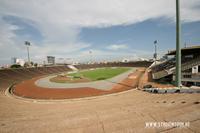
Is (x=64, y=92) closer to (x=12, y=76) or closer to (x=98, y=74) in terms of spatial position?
(x=98, y=74)

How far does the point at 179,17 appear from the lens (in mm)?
22078

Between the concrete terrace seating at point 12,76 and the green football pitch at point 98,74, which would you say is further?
the green football pitch at point 98,74

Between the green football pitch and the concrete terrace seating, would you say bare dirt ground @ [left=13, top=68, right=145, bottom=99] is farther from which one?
the green football pitch

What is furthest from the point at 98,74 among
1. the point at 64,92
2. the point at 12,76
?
the point at 12,76

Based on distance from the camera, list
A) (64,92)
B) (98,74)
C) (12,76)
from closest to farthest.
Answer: (64,92), (12,76), (98,74)

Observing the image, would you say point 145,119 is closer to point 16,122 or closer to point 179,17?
point 16,122

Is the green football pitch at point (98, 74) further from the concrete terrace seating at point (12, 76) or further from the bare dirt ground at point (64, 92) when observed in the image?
the concrete terrace seating at point (12, 76)

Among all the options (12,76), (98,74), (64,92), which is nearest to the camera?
(64,92)

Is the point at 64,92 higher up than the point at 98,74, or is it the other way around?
the point at 98,74

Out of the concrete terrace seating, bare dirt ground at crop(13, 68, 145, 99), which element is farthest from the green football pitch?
the concrete terrace seating

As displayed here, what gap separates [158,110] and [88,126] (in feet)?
21.0

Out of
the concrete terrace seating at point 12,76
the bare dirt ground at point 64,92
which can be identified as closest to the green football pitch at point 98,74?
the bare dirt ground at point 64,92

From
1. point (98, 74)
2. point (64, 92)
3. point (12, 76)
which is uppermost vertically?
point (12, 76)

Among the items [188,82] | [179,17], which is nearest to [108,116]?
[179,17]
